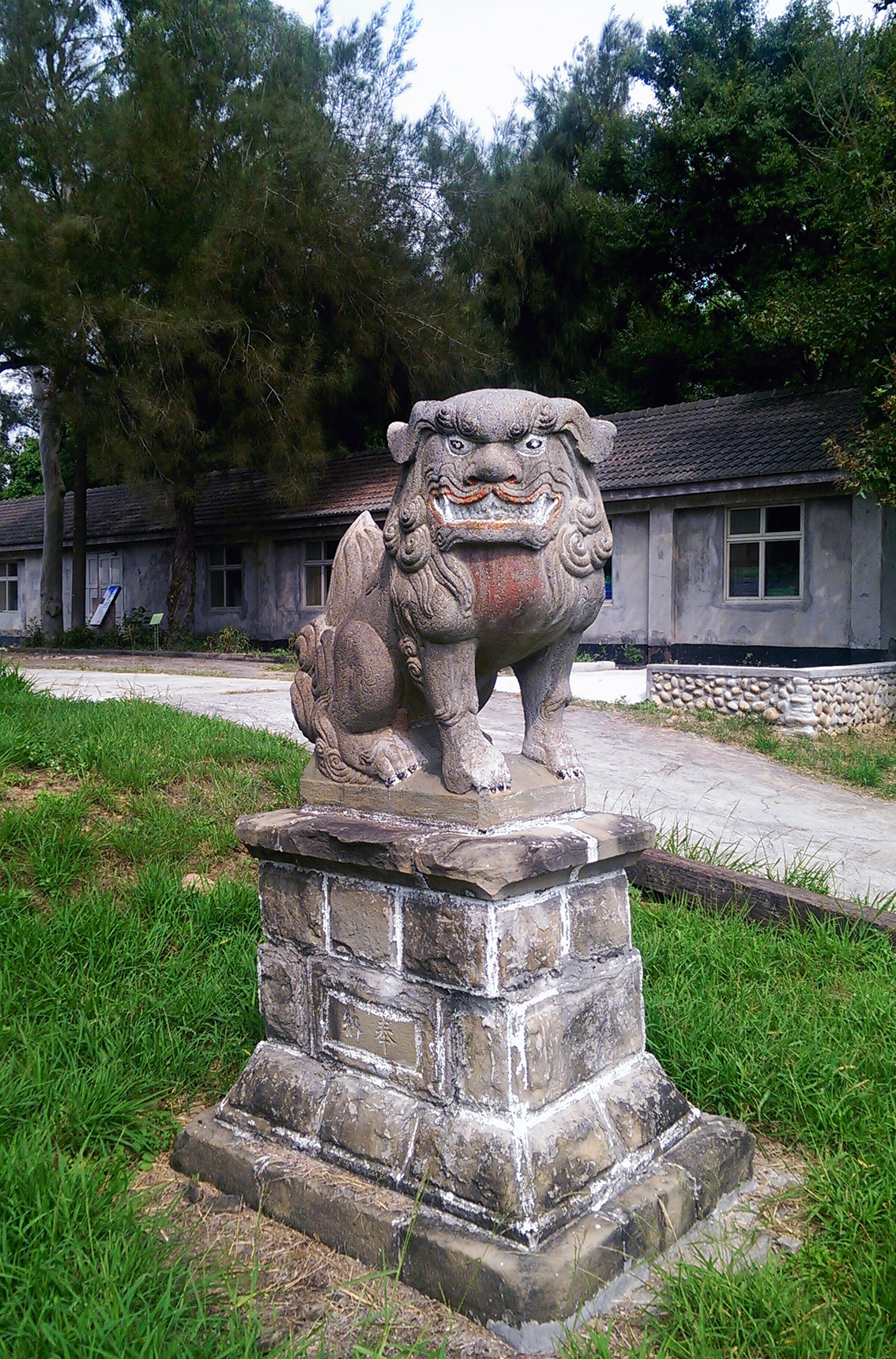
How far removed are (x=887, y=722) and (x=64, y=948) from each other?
8.33m

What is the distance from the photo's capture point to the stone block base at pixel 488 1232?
200 centimetres

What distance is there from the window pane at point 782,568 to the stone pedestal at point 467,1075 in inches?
415

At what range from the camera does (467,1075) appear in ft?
7.36

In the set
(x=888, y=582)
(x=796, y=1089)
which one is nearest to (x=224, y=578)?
(x=888, y=582)

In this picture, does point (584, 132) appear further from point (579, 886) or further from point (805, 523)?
point (579, 886)

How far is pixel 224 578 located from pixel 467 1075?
17.0 metres

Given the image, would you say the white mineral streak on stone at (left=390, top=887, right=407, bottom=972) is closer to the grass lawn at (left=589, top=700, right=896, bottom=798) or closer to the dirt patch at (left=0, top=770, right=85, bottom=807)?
the dirt patch at (left=0, top=770, right=85, bottom=807)

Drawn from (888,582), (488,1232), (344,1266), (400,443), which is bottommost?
(344,1266)

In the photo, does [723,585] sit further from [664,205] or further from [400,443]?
[400,443]

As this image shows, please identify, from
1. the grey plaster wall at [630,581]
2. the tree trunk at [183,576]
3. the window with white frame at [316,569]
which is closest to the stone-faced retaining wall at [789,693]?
the grey plaster wall at [630,581]

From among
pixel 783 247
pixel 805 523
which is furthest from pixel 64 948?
pixel 783 247

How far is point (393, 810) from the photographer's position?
8.30ft

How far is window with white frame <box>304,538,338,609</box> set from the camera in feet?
54.4

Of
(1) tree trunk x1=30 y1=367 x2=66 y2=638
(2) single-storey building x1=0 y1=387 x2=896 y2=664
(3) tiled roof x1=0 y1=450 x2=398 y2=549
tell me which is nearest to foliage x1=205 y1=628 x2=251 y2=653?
(2) single-storey building x1=0 y1=387 x2=896 y2=664
